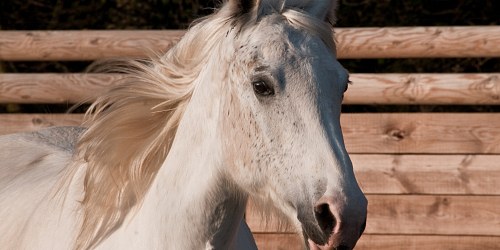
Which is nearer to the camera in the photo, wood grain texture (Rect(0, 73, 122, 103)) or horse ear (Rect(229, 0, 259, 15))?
horse ear (Rect(229, 0, 259, 15))

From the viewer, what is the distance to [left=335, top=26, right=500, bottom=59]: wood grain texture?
131 inches

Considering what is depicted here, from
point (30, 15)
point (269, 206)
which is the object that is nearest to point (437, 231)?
point (269, 206)

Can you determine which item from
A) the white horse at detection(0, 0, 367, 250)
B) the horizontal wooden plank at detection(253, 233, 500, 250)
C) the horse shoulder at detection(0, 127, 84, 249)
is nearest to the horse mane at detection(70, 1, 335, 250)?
the white horse at detection(0, 0, 367, 250)

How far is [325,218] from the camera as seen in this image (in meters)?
1.19

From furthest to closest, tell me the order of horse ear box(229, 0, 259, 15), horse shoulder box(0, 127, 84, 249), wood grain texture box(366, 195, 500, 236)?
wood grain texture box(366, 195, 500, 236) → horse shoulder box(0, 127, 84, 249) → horse ear box(229, 0, 259, 15)

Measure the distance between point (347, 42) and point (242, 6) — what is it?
213cm

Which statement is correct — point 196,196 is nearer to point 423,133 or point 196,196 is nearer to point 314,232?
point 314,232

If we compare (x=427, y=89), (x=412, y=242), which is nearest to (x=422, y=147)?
(x=427, y=89)

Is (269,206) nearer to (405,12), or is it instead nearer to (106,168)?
(106,168)

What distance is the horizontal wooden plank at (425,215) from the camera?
10.6 ft

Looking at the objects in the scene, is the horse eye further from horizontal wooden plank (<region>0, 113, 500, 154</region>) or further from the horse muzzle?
horizontal wooden plank (<region>0, 113, 500, 154</region>)

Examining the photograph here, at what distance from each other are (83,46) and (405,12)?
408 cm

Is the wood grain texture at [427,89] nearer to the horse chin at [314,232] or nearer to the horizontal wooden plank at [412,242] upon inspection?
the horizontal wooden plank at [412,242]

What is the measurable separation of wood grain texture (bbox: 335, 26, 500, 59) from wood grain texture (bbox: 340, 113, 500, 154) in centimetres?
44
